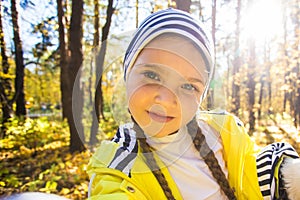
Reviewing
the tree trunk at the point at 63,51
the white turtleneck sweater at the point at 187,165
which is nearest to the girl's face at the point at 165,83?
the white turtleneck sweater at the point at 187,165

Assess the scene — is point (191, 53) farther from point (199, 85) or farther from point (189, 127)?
point (189, 127)

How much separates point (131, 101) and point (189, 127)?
35cm

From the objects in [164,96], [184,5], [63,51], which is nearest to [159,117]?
[164,96]

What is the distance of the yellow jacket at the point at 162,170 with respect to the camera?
0.94 meters

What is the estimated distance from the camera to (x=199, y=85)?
1056 mm

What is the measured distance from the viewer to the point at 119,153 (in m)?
1.05

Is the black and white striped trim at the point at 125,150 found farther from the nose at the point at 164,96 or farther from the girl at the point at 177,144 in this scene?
the nose at the point at 164,96

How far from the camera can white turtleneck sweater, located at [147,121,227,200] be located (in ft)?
3.73

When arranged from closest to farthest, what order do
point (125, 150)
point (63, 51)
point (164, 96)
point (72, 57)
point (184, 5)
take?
point (164, 96)
point (125, 150)
point (184, 5)
point (72, 57)
point (63, 51)

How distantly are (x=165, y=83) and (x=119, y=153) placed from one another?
0.32m

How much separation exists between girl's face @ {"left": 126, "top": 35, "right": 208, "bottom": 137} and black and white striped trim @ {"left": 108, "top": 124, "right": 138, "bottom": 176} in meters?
0.09

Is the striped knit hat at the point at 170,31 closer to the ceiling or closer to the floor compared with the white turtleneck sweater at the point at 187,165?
closer to the ceiling

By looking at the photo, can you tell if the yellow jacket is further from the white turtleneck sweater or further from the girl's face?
the girl's face

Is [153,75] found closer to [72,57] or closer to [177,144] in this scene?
[177,144]
